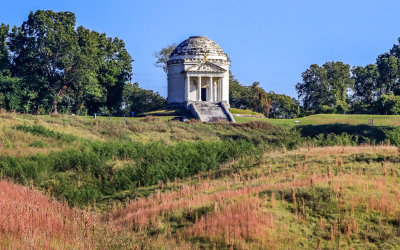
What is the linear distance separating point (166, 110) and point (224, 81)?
11.9 m

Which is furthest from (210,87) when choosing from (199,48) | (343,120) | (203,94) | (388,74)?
(388,74)

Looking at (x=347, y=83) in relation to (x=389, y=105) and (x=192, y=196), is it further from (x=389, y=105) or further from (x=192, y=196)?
(x=192, y=196)

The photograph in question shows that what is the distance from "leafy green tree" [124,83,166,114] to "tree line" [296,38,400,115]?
23.9 m

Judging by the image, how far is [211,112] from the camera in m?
64.4

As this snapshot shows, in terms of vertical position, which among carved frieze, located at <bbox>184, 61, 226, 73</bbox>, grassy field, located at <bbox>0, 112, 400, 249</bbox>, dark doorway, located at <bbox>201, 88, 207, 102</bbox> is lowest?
grassy field, located at <bbox>0, 112, 400, 249</bbox>

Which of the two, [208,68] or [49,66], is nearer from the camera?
[49,66]

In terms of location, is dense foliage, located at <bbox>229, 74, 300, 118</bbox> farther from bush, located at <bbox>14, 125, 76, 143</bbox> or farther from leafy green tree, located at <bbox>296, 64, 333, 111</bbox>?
bush, located at <bbox>14, 125, 76, 143</bbox>

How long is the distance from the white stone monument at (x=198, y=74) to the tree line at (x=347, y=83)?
16.3 meters

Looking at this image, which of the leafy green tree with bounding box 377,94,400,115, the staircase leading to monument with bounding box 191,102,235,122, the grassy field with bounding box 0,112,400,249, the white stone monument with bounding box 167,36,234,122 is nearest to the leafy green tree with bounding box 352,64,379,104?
the leafy green tree with bounding box 377,94,400,115

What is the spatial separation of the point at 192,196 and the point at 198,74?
178 ft

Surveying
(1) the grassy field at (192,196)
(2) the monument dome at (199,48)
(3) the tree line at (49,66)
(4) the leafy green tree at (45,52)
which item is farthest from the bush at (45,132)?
(2) the monument dome at (199,48)

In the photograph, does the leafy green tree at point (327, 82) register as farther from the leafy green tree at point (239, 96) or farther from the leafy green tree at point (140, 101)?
the leafy green tree at point (140, 101)

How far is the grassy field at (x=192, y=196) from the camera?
43.9 feet

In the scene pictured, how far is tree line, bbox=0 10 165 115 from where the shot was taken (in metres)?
Result: 60.8
